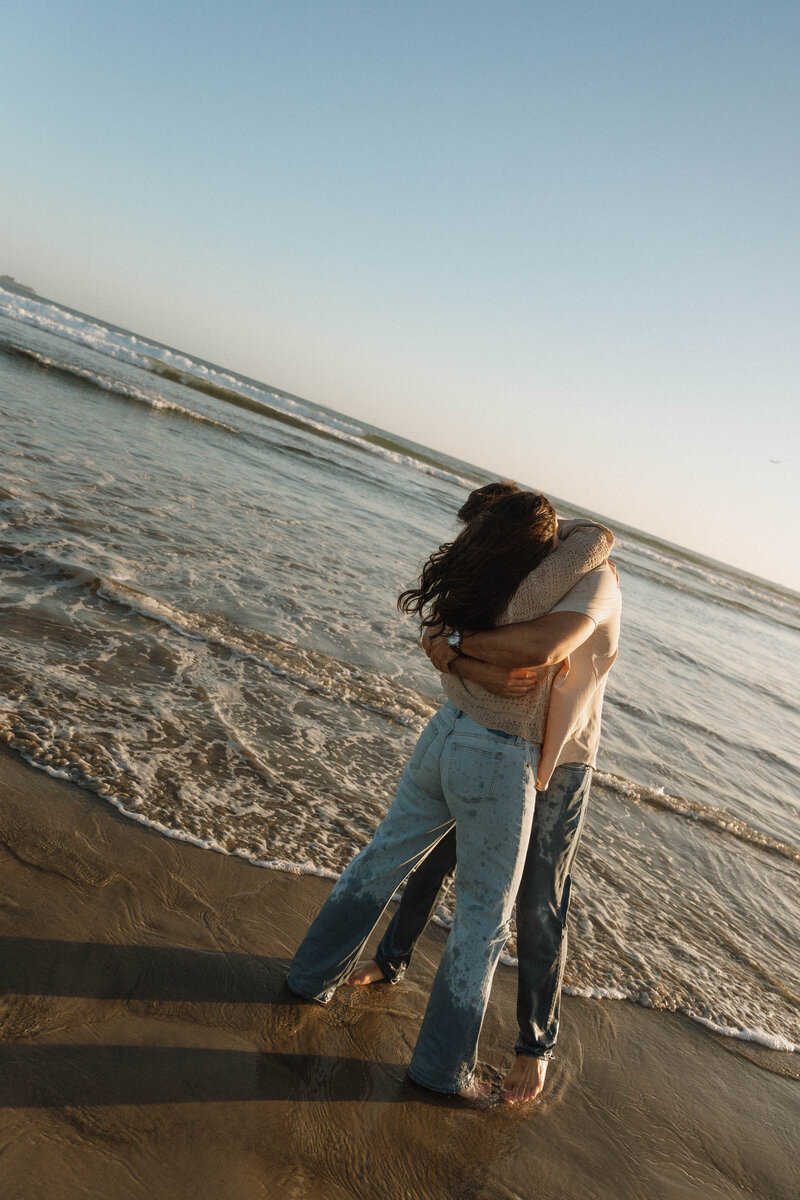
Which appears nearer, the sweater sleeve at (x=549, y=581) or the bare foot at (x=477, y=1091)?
the sweater sleeve at (x=549, y=581)

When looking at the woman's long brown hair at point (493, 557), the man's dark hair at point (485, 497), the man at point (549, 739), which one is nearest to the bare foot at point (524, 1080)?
the man at point (549, 739)

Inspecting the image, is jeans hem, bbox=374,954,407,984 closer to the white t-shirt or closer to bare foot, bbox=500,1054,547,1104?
bare foot, bbox=500,1054,547,1104

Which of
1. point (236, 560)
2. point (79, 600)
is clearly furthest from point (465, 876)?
point (236, 560)

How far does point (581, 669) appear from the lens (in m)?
2.22

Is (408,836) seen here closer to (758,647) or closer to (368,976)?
(368,976)

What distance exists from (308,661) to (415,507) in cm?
1451

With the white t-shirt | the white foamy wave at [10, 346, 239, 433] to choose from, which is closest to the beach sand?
the white t-shirt

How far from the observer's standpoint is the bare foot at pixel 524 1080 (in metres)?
2.37

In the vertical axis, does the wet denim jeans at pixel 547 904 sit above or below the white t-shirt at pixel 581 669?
below

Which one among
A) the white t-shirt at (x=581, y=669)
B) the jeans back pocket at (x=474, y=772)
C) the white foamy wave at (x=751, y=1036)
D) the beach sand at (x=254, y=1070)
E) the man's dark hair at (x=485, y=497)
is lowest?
the beach sand at (x=254, y=1070)

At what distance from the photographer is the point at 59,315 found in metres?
39.5

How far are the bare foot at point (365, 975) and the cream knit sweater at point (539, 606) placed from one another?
1171 millimetres

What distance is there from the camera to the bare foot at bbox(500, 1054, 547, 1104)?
2.37 m

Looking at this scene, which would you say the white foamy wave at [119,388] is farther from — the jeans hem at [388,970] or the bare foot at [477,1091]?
the bare foot at [477,1091]
